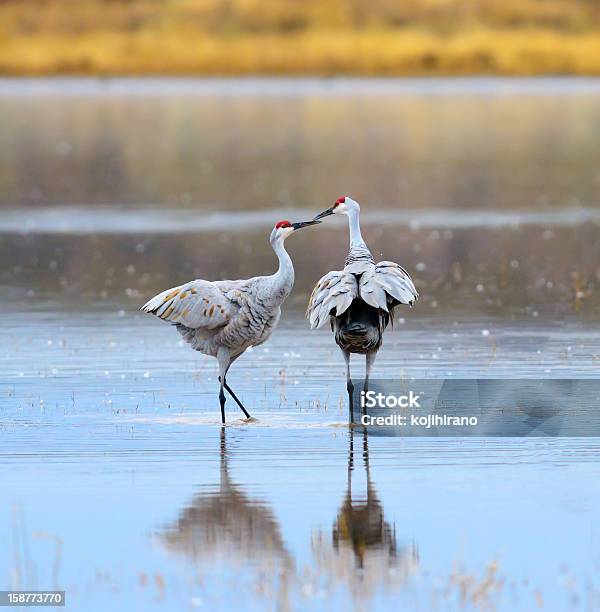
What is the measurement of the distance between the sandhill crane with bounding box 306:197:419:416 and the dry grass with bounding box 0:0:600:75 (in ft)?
309

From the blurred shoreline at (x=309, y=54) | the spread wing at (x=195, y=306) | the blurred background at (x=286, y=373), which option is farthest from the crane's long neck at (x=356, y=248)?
the blurred shoreline at (x=309, y=54)

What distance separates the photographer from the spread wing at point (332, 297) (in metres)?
13.2

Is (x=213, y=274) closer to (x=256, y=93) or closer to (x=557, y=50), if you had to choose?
(x=256, y=93)

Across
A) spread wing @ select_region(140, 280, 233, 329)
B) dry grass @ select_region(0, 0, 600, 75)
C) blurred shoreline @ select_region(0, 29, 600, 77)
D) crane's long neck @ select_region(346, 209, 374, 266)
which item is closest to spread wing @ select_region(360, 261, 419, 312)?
crane's long neck @ select_region(346, 209, 374, 266)

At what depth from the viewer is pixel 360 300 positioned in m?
13.5

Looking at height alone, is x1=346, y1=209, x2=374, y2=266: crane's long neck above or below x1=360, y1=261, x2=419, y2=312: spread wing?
above

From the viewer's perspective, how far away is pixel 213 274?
22875 mm

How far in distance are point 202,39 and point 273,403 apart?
107714 millimetres

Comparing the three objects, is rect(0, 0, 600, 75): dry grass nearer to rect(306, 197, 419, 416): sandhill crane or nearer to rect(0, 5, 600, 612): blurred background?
rect(0, 5, 600, 612): blurred background

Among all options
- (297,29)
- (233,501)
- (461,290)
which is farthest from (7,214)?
(297,29)

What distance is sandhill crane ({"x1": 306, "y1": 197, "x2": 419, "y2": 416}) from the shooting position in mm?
13266

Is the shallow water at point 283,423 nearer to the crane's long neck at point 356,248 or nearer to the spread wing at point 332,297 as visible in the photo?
the spread wing at point 332,297

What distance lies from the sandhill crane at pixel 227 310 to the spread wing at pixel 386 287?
658 millimetres

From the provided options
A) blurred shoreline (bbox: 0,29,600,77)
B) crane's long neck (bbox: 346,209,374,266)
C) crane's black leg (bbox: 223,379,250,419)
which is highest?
blurred shoreline (bbox: 0,29,600,77)
